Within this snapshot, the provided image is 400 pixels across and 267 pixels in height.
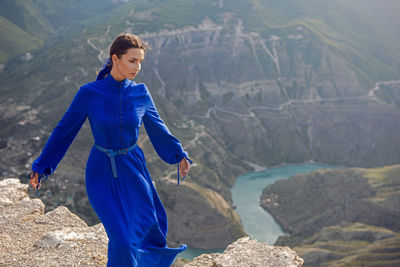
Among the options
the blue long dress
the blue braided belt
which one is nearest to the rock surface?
the blue long dress

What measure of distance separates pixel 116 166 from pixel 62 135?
0.86m

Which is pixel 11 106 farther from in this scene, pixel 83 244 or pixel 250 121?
pixel 83 244

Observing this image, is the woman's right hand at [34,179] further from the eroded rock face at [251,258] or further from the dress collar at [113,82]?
the eroded rock face at [251,258]

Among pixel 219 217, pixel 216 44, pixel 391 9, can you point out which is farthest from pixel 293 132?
pixel 391 9

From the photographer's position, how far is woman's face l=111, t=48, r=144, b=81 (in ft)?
16.7

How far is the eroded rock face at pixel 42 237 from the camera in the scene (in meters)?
6.87

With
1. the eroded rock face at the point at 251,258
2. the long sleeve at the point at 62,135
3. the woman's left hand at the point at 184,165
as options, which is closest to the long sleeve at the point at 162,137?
the woman's left hand at the point at 184,165

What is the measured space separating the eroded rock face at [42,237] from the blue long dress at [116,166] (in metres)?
2.17

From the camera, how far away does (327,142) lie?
244 feet

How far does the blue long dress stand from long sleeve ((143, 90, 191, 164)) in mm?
256

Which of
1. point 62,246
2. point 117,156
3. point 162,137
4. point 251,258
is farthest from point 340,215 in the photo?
point 117,156

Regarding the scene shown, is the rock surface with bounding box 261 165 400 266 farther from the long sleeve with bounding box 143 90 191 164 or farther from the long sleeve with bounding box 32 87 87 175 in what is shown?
the long sleeve with bounding box 32 87 87 175

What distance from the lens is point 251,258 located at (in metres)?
7.48

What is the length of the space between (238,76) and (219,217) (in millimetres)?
42476
